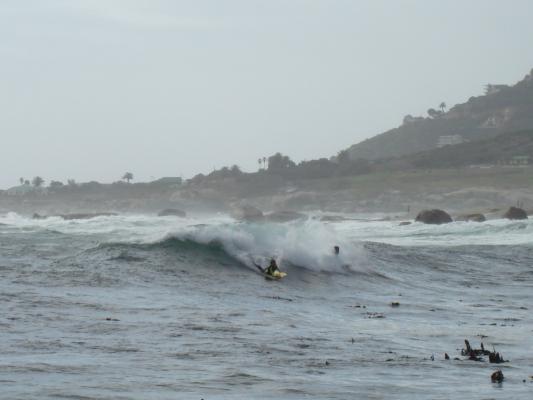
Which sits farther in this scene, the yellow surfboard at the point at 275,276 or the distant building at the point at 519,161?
the distant building at the point at 519,161

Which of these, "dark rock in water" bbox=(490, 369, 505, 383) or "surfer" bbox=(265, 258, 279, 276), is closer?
"dark rock in water" bbox=(490, 369, 505, 383)

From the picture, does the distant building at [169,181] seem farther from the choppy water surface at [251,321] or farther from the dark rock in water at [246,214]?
the choppy water surface at [251,321]

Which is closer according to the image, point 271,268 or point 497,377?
point 497,377

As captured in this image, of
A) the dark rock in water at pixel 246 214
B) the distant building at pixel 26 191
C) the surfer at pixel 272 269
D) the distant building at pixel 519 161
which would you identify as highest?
the distant building at pixel 519 161

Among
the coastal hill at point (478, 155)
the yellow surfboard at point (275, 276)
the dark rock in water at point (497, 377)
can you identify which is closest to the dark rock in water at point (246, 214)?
the coastal hill at point (478, 155)

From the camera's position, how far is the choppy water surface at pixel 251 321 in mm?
10594

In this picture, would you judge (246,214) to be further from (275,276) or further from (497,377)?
(497,377)

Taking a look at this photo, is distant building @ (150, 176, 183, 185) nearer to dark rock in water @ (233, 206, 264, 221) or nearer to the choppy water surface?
dark rock in water @ (233, 206, 264, 221)

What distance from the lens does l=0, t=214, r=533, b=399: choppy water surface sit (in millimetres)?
10594

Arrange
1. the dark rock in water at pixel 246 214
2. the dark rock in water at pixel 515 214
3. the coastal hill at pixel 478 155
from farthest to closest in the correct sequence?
the coastal hill at pixel 478 155
the dark rock in water at pixel 246 214
the dark rock in water at pixel 515 214

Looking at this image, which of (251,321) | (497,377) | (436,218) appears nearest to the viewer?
(497,377)

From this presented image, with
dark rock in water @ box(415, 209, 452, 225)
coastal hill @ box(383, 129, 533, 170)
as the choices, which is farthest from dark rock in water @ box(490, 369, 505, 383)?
coastal hill @ box(383, 129, 533, 170)

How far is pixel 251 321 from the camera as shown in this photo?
15.7 m

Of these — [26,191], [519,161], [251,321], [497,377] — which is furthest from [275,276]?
[26,191]
